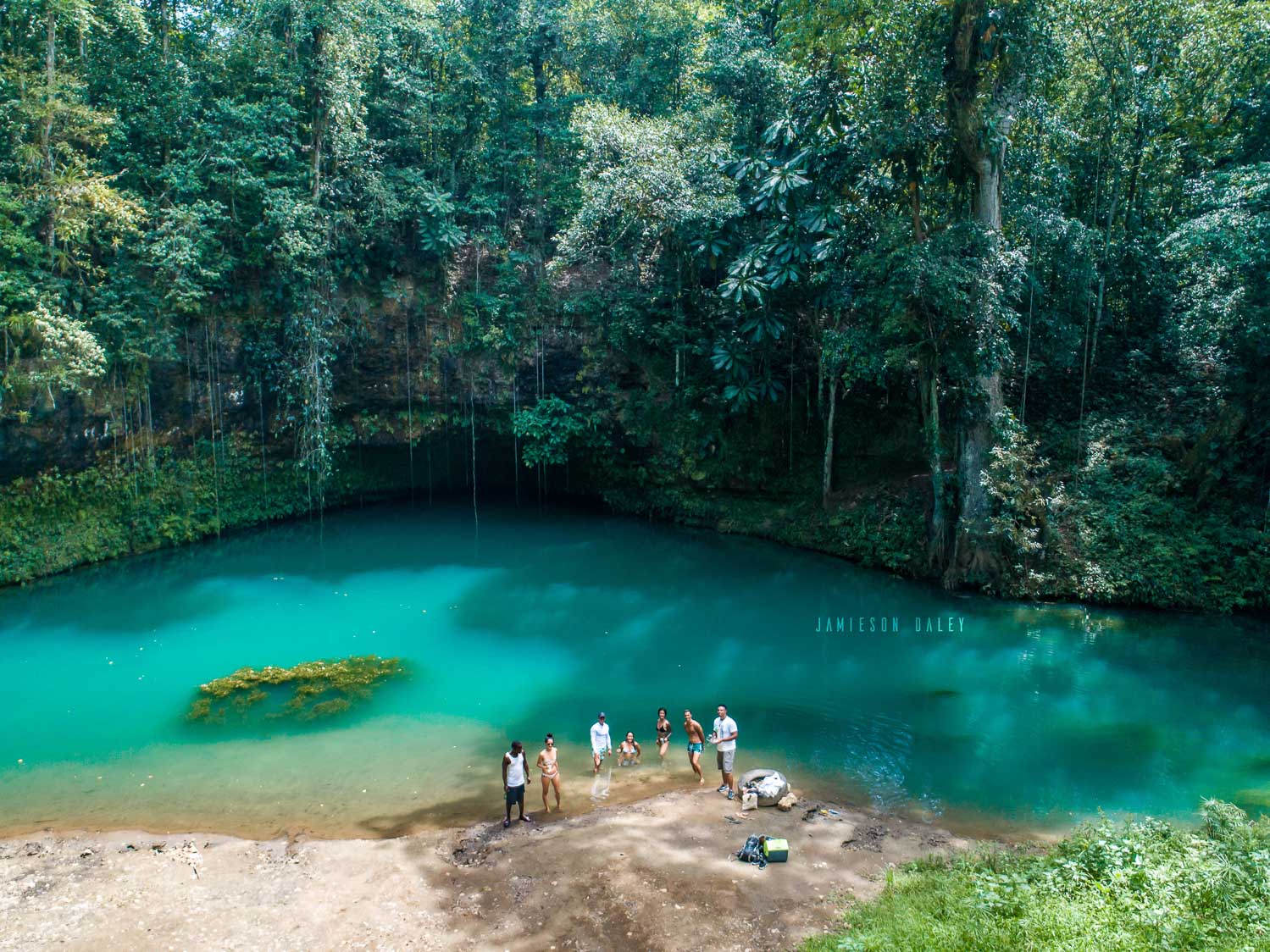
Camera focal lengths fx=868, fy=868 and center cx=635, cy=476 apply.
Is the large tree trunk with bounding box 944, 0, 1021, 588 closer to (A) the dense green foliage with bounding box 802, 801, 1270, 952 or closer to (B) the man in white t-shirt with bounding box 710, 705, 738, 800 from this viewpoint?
(B) the man in white t-shirt with bounding box 710, 705, 738, 800

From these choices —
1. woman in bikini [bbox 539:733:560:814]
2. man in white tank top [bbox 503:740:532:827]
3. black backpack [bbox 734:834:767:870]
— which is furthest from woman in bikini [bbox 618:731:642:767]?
black backpack [bbox 734:834:767:870]

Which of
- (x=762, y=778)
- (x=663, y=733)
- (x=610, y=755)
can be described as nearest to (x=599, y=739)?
(x=610, y=755)

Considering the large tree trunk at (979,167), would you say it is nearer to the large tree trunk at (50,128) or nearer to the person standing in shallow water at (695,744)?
the person standing in shallow water at (695,744)

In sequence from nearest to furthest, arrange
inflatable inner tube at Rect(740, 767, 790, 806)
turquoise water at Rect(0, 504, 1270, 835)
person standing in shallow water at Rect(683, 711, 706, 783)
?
inflatable inner tube at Rect(740, 767, 790, 806)
turquoise water at Rect(0, 504, 1270, 835)
person standing in shallow water at Rect(683, 711, 706, 783)

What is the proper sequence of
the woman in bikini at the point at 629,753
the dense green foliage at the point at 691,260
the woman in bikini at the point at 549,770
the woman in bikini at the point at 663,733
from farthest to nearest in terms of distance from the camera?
the dense green foliage at the point at 691,260 < the woman in bikini at the point at 663,733 < the woman in bikini at the point at 629,753 < the woman in bikini at the point at 549,770

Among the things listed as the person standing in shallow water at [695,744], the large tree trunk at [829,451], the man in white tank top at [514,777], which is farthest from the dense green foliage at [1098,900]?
the large tree trunk at [829,451]

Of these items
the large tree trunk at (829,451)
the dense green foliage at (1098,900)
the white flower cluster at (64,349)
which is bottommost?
the dense green foliage at (1098,900)
